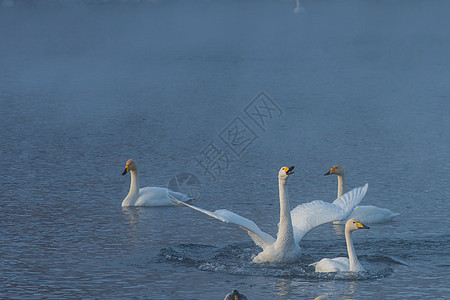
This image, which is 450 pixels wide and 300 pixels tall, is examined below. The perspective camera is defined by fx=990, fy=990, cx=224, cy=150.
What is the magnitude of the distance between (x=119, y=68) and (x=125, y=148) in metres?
27.7

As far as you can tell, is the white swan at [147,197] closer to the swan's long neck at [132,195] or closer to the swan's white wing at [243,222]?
the swan's long neck at [132,195]

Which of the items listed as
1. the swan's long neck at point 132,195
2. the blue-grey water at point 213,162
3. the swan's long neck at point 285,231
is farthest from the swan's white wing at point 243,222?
the swan's long neck at point 132,195

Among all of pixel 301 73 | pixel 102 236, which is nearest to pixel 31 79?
pixel 301 73

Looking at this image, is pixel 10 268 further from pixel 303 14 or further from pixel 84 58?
pixel 303 14

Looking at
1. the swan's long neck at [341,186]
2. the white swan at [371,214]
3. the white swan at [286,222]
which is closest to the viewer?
the white swan at [286,222]

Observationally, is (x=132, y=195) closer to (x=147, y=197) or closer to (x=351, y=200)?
(x=147, y=197)

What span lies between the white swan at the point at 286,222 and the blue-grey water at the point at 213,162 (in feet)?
1.11

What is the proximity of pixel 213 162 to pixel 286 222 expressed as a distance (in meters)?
9.75

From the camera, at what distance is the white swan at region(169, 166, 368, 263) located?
51.5 feet

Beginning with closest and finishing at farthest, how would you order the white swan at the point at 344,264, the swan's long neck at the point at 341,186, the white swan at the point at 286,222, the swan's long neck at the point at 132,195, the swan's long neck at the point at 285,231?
the white swan at the point at 344,264
the white swan at the point at 286,222
the swan's long neck at the point at 285,231
the swan's long neck at the point at 341,186
the swan's long neck at the point at 132,195

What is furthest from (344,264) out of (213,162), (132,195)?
(213,162)

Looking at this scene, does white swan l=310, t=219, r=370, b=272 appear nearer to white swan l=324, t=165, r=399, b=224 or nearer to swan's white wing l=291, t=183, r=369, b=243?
swan's white wing l=291, t=183, r=369, b=243

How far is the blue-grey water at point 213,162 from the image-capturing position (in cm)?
1539

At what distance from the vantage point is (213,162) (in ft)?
84.3
